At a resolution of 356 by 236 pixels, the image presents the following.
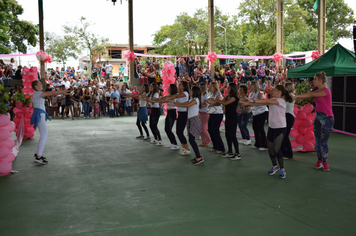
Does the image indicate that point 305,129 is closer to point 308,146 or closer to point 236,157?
point 308,146

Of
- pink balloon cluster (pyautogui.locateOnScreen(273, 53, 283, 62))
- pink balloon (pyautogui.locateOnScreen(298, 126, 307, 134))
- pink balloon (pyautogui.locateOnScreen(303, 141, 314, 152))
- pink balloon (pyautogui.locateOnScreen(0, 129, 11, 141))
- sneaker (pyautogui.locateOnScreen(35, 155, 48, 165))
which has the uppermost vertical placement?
pink balloon cluster (pyautogui.locateOnScreen(273, 53, 283, 62))

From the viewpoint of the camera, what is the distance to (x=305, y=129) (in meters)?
7.65

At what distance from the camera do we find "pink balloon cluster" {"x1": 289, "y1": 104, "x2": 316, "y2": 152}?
7586 mm

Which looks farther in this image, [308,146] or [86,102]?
[86,102]

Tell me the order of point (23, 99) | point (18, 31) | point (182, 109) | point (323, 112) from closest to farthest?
point (323, 112), point (182, 109), point (23, 99), point (18, 31)

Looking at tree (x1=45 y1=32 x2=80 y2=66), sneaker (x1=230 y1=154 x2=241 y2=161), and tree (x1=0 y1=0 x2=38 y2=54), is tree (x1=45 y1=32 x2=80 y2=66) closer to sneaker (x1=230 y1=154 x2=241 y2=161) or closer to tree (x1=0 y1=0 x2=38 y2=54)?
tree (x1=0 y1=0 x2=38 y2=54)

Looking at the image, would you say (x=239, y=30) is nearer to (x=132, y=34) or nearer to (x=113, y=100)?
(x=132, y=34)

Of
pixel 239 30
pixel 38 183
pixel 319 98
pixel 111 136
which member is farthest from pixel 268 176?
pixel 239 30

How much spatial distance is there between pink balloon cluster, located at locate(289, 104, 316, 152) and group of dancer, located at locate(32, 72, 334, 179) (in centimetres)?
77

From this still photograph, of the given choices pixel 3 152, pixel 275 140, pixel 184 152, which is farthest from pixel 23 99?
pixel 275 140

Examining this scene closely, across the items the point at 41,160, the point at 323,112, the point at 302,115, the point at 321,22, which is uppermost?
the point at 321,22

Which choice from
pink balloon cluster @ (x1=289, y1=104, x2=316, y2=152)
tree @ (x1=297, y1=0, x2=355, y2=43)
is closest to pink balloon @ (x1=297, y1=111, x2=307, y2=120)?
pink balloon cluster @ (x1=289, y1=104, x2=316, y2=152)

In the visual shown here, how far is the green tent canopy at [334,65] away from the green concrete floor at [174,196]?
252 cm

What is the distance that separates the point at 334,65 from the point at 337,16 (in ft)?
137
